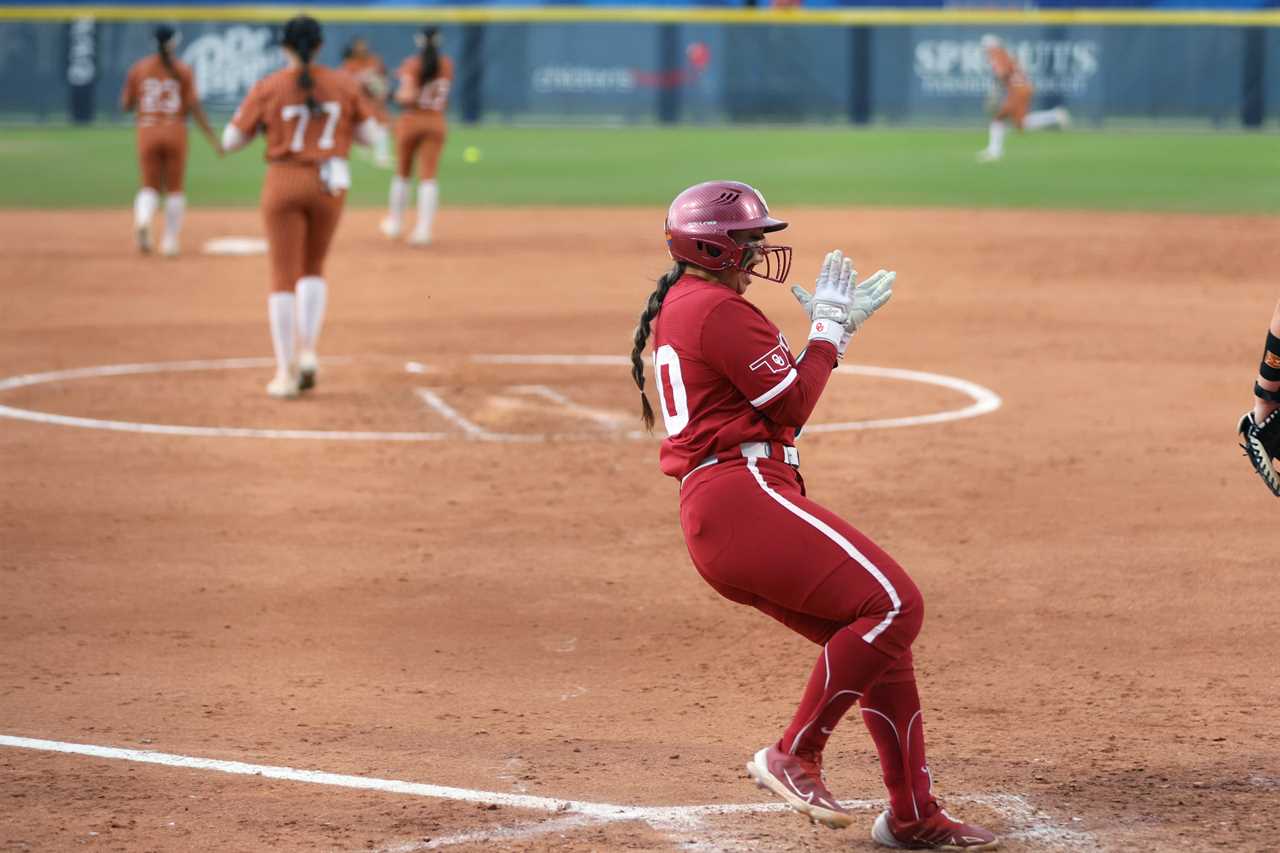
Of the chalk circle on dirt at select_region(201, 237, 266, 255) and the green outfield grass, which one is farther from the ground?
the green outfield grass

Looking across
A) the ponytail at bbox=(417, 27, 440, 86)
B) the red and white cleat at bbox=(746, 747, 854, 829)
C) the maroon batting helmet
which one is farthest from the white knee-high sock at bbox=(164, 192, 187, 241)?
the red and white cleat at bbox=(746, 747, 854, 829)

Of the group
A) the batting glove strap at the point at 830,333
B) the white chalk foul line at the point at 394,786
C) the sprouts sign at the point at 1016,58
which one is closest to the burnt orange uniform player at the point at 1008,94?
the sprouts sign at the point at 1016,58

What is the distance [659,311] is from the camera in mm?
5215

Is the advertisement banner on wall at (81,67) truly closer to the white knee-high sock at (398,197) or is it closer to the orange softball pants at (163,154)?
the white knee-high sock at (398,197)

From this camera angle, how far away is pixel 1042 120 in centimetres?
3741

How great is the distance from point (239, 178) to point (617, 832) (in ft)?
83.4

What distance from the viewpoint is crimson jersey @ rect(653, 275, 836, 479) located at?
194 inches

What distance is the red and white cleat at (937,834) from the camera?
4.89 metres

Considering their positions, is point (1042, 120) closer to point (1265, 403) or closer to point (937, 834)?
point (1265, 403)

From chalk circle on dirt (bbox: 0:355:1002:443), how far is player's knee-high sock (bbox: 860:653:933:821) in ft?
19.8

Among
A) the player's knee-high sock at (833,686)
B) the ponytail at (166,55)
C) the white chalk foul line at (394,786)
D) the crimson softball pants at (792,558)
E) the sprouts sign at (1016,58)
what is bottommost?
the white chalk foul line at (394,786)

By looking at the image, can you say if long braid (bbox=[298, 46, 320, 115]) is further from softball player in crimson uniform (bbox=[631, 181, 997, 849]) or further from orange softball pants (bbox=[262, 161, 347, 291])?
softball player in crimson uniform (bbox=[631, 181, 997, 849])

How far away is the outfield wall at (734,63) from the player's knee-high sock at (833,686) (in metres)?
32.9

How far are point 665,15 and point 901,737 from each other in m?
33.8
